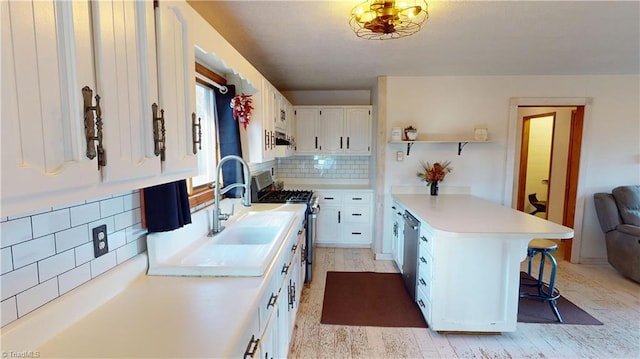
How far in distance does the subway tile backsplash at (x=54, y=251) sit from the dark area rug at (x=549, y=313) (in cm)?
302

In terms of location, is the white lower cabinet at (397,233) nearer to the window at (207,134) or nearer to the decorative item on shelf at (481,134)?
the decorative item on shelf at (481,134)

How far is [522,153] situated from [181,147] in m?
5.27

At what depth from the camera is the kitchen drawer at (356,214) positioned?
429 centimetres

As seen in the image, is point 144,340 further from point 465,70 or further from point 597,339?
point 465,70

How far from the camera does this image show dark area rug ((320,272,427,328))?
2.54m

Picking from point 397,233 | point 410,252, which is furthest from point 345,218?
point 410,252

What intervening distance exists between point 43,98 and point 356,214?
3.91m

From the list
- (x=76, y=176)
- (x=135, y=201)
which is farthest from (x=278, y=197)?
(x=76, y=176)

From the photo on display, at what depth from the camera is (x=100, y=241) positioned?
1.15 metres

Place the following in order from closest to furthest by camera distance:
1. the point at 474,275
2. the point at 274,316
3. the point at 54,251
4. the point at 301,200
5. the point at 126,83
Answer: the point at 126,83, the point at 54,251, the point at 274,316, the point at 474,275, the point at 301,200

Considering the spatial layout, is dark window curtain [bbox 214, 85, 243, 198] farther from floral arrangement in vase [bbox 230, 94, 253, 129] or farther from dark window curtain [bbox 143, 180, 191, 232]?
dark window curtain [bbox 143, 180, 191, 232]

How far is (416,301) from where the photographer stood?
2.71 metres

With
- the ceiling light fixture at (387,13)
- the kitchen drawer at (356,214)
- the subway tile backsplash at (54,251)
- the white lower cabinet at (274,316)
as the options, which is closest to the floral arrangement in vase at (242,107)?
the ceiling light fixture at (387,13)

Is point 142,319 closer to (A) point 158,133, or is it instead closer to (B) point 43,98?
(A) point 158,133
